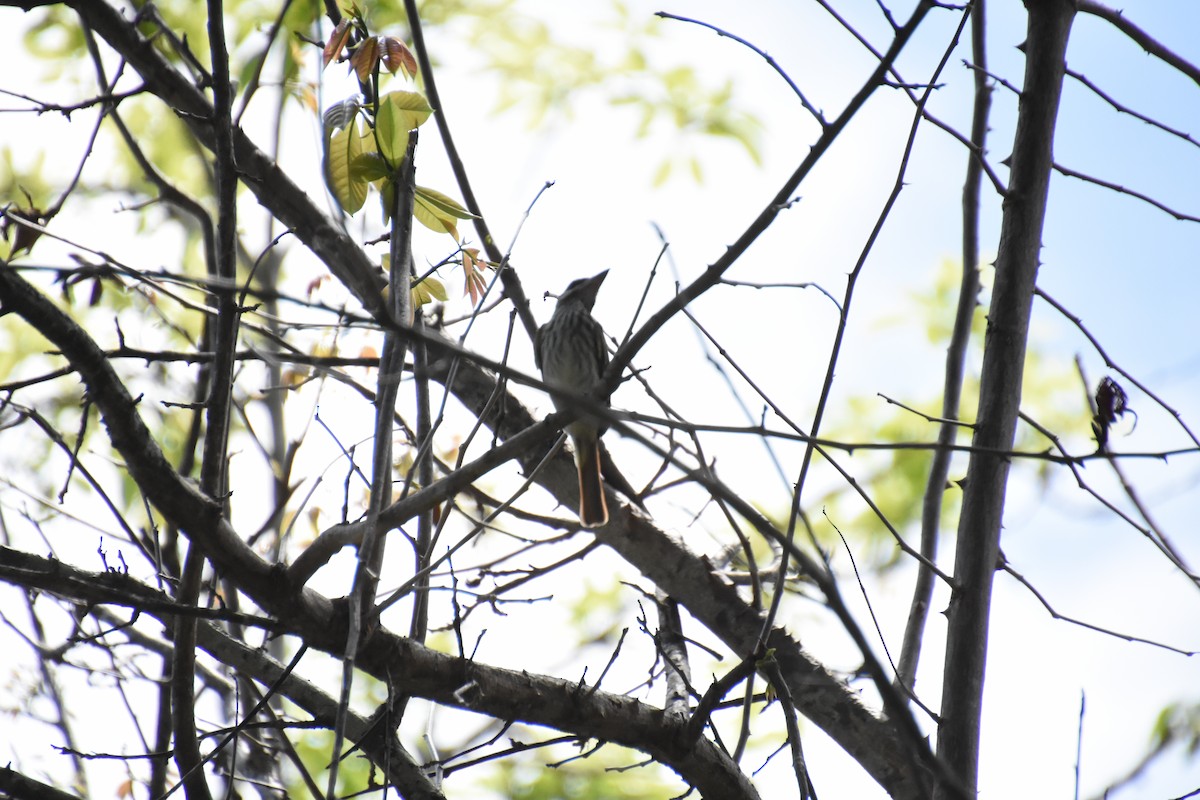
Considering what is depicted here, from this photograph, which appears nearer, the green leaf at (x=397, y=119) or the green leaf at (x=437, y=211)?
the green leaf at (x=397, y=119)

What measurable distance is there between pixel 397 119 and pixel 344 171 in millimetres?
214

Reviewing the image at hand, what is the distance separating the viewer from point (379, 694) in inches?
183

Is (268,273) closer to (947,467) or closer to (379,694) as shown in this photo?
(379,694)

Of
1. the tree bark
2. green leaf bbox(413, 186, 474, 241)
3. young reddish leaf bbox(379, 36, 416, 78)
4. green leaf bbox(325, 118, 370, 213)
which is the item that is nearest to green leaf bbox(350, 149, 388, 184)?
green leaf bbox(325, 118, 370, 213)

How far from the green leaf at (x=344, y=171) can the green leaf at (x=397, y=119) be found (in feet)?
0.41

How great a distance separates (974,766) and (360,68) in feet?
6.72

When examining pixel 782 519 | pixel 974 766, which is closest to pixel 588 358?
pixel 782 519

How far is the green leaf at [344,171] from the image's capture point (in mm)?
2240

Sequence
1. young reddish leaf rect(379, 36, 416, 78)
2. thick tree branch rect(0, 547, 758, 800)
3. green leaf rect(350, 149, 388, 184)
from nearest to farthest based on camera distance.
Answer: thick tree branch rect(0, 547, 758, 800)
green leaf rect(350, 149, 388, 184)
young reddish leaf rect(379, 36, 416, 78)

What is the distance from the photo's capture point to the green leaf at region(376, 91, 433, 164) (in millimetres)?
2107

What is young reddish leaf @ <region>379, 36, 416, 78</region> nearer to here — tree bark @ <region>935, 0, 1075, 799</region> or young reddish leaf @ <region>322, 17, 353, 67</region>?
young reddish leaf @ <region>322, 17, 353, 67</region>

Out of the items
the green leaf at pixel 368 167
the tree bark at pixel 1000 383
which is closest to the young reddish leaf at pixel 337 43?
the green leaf at pixel 368 167

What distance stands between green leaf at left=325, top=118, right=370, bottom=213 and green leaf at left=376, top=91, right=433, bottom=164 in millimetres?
126

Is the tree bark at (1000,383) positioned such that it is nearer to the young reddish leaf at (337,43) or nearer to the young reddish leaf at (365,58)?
the young reddish leaf at (365,58)
